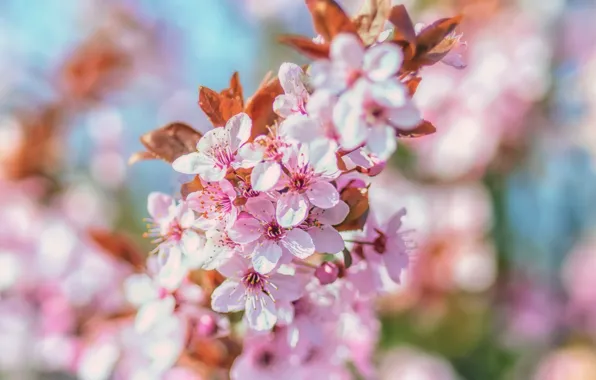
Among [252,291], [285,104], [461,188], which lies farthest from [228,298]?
[461,188]

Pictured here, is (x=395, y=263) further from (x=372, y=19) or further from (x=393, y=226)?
(x=372, y=19)

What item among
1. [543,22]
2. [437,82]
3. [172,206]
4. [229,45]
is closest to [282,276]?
[172,206]

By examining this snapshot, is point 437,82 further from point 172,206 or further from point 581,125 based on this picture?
point 172,206

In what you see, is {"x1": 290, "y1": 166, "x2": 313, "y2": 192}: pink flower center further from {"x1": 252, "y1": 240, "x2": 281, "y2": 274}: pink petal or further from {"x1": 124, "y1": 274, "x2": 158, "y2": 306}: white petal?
{"x1": 124, "y1": 274, "x2": 158, "y2": 306}: white petal

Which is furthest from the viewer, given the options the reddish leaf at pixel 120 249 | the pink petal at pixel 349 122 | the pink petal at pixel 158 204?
the reddish leaf at pixel 120 249

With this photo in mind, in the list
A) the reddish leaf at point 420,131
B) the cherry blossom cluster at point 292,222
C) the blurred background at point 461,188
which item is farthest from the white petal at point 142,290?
the blurred background at point 461,188

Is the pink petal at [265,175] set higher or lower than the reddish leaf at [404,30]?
lower

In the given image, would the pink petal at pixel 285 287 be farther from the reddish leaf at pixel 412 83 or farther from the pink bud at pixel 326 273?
the reddish leaf at pixel 412 83

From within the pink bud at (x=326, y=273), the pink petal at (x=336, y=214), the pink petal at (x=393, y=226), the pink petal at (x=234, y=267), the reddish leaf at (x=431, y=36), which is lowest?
the pink petal at (x=393, y=226)

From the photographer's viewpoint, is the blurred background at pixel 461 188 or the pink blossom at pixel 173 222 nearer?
the pink blossom at pixel 173 222
